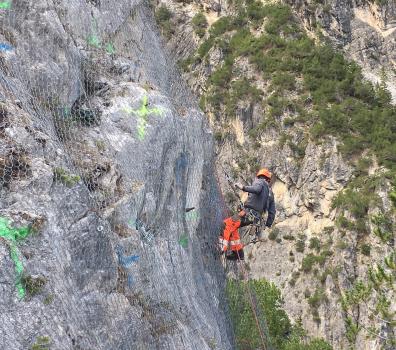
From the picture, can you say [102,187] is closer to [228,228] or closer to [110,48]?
[228,228]

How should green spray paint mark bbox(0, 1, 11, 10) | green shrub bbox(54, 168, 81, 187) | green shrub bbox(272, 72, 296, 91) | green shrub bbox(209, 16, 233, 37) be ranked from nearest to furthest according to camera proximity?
1. green shrub bbox(54, 168, 81, 187)
2. green spray paint mark bbox(0, 1, 11, 10)
3. green shrub bbox(272, 72, 296, 91)
4. green shrub bbox(209, 16, 233, 37)

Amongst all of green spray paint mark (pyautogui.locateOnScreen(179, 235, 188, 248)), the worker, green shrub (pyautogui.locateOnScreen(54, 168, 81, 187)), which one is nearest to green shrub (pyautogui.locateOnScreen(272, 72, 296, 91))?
the worker

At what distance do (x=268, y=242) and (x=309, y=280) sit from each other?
112 inches

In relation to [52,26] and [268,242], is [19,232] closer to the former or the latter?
[52,26]

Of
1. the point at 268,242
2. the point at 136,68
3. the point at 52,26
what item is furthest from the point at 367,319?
the point at 52,26

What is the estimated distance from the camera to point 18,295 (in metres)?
4.66

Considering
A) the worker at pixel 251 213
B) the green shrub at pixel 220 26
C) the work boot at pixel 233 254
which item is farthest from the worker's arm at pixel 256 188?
the green shrub at pixel 220 26

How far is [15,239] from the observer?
15.8ft

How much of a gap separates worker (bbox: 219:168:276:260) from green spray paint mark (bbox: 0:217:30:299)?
3.57 metres

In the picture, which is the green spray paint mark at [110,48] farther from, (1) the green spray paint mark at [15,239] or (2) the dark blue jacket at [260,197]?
(1) the green spray paint mark at [15,239]

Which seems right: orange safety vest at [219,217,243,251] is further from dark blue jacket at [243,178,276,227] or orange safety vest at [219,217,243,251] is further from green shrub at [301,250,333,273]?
green shrub at [301,250,333,273]

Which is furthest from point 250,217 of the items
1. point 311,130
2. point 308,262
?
point 311,130

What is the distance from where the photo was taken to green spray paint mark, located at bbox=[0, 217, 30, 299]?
470cm

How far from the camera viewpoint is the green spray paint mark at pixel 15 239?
4.70 meters
